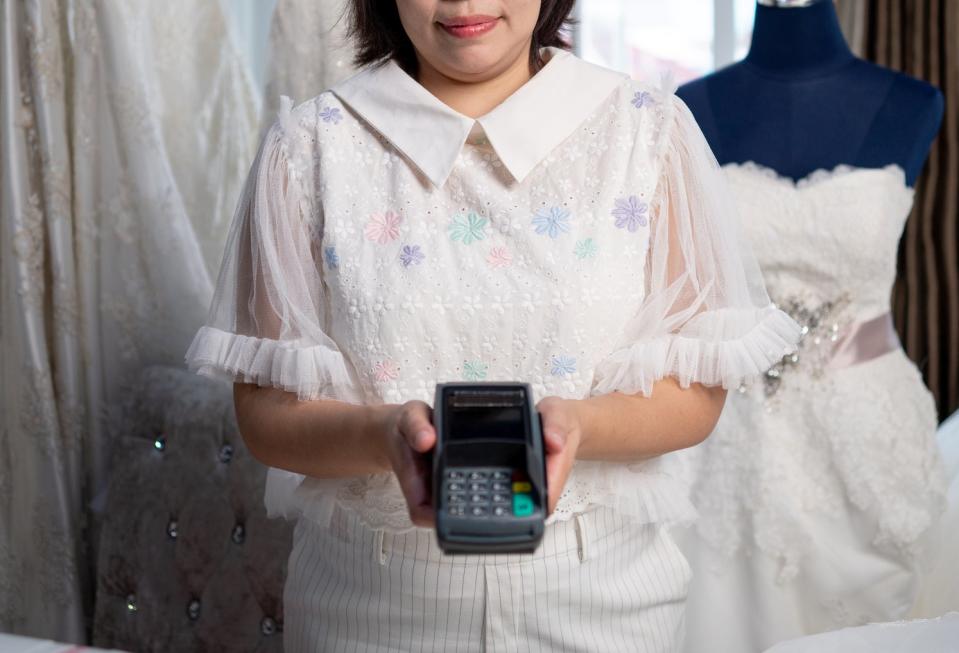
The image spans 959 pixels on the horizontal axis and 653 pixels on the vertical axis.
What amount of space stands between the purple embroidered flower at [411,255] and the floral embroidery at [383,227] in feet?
0.06

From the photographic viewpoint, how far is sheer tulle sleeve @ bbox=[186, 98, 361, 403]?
963 mm

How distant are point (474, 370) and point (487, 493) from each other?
257mm

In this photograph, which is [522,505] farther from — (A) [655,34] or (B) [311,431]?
(A) [655,34]

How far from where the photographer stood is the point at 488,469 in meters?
0.74

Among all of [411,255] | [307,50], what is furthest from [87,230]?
[411,255]

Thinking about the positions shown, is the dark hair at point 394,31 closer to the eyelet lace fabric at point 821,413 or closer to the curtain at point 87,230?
the eyelet lace fabric at point 821,413

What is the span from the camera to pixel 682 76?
2.75 m

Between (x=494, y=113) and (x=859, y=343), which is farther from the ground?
(x=494, y=113)

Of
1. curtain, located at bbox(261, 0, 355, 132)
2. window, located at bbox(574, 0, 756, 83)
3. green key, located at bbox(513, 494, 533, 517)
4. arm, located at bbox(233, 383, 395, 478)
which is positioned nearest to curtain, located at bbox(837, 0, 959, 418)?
window, located at bbox(574, 0, 756, 83)

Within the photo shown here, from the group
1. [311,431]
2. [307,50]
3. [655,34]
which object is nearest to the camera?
[311,431]

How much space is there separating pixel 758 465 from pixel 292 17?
3.14 ft

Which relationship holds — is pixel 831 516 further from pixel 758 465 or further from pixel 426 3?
pixel 426 3

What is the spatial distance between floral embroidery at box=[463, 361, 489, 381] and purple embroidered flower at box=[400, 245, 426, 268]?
0.10 metres

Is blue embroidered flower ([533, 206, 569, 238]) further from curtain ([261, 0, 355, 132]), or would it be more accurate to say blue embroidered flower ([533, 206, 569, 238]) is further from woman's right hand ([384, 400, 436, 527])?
curtain ([261, 0, 355, 132])
